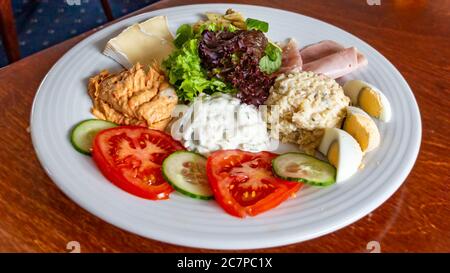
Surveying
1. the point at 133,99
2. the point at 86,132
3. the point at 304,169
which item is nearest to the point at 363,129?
the point at 304,169

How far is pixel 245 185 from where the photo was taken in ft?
4.89

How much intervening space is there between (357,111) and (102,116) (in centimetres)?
89

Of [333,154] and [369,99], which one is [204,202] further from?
[369,99]

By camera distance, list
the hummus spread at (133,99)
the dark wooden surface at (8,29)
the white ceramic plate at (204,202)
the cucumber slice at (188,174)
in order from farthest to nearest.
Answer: the dark wooden surface at (8,29) → the hummus spread at (133,99) → the cucumber slice at (188,174) → the white ceramic plate at (204,202)

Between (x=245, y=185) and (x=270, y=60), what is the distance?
0.66m

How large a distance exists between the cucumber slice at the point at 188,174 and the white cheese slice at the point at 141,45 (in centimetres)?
55

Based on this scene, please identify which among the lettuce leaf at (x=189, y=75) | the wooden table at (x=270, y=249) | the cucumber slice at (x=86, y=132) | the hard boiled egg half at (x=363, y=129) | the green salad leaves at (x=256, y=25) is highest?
the green salad leaves at (x=256, y=25)

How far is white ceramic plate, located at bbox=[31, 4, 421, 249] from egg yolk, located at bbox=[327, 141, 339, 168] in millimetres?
77

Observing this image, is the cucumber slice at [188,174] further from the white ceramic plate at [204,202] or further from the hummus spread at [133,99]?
the hummus spread at [133,99]

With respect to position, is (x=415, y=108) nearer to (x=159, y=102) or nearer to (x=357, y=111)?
(x=357, y=111)

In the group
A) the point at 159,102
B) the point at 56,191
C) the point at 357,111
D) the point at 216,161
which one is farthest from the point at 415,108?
the point at 56,191

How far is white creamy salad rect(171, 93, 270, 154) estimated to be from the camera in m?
1.67

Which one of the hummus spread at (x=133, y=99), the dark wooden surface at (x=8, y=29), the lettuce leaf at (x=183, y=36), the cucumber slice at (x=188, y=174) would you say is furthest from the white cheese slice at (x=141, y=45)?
the dark wooden surface at (x=8, y=29)

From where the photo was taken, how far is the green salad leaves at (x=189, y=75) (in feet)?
6.03
